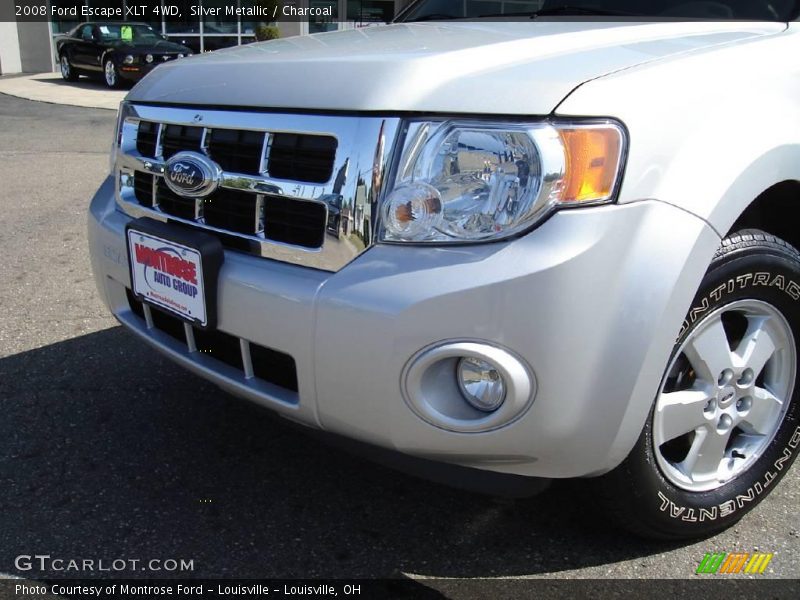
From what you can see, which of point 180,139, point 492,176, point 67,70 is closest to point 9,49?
point 67,70

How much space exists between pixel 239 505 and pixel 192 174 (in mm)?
994

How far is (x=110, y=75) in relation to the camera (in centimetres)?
1590

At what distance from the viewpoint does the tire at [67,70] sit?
17.5m

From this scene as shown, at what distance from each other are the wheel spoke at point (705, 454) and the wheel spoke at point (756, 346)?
0.63 feet

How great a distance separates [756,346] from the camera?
2074mm

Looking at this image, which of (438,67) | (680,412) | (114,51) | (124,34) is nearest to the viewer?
(438,67)

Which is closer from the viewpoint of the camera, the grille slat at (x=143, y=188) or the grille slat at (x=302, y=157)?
the grille slat at (x=302, y=157)

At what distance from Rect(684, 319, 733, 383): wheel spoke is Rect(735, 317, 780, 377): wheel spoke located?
0.07 m

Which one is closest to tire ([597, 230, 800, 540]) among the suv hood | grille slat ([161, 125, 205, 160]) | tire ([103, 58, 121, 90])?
the suv hood

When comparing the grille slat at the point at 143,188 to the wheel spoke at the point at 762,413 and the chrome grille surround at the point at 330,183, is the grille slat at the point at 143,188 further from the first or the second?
the wheel spoke at the point at 762,413

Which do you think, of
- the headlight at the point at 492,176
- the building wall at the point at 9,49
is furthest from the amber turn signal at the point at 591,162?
the building wall at the point at 9,49

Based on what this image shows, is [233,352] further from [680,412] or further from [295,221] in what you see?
[680,412]

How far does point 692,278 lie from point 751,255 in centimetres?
34

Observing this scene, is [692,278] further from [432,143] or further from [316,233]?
[316,233]
